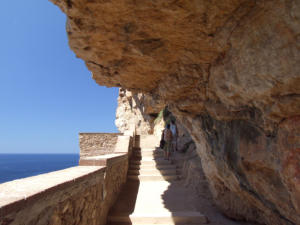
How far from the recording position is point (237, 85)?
99.0 inches

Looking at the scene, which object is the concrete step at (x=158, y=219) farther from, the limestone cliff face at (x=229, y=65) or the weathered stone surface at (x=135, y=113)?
the weathered stone surface at (x=135, y=113)

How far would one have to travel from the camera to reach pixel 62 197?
2066 millimetres

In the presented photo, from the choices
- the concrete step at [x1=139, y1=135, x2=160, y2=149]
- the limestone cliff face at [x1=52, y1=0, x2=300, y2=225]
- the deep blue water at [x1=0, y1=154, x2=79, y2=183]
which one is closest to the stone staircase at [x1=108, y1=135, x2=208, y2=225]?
the limestone cliff face at [x1=52, y1=0, x2=300, y2=225]

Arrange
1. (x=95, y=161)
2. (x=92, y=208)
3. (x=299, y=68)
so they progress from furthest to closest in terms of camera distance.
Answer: (x=95, y=161), (x=92, y=208), (x=299, y=68)

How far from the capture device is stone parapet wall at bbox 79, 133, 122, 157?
10.1 m

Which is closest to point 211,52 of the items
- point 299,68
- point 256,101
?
point 256,101

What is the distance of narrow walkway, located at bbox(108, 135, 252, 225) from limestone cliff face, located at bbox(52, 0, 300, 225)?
4.33 ft

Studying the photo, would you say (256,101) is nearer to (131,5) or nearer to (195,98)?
(195,98)

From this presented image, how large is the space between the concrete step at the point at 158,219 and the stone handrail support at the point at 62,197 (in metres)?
0.38

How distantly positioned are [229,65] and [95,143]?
30.4ft

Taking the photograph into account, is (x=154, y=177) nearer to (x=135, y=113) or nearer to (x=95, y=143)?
(x=95, y=143)

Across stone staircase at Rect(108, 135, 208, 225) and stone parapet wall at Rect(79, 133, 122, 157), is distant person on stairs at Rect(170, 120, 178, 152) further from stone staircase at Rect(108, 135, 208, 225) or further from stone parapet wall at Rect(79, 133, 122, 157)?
stone parapet wall at Rect(79, 133, 122, 157)

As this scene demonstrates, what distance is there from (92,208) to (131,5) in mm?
3176

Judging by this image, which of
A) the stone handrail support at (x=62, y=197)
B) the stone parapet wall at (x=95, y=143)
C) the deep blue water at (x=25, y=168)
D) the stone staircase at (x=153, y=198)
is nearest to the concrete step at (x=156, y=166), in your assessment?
the stone staircase at (x=153, y=198)
